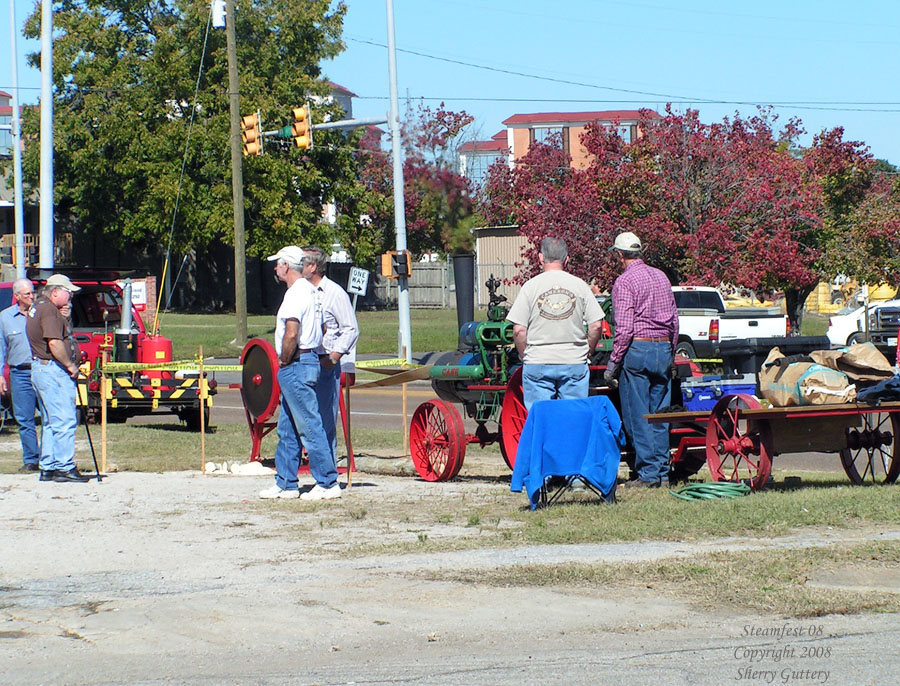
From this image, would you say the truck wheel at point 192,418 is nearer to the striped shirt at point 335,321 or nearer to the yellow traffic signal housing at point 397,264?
the striped shirt at point 335,321

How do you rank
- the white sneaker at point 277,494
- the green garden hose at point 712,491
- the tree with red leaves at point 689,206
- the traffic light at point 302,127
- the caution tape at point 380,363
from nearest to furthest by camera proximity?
the green garden hose at point 712,491, the white sneaker at point 277,494, the caution tape at point 380,363, the traffic light at point 302,127, the tree with red leaves at point 689,206

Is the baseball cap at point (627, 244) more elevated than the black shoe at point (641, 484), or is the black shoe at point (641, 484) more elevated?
the baseball cap at point (627, 244)

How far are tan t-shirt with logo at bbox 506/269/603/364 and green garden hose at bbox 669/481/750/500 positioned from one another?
1.22m

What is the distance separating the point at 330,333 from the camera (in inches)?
424

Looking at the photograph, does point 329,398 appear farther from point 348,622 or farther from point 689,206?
point 689,206

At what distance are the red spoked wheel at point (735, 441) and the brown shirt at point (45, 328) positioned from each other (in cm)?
569

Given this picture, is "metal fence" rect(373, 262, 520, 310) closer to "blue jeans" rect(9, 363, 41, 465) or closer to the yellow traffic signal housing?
the yellow traffic signal housing

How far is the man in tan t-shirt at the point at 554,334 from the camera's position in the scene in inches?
387

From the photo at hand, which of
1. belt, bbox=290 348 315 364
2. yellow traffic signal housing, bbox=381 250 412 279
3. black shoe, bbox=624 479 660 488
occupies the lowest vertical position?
black shoe, bbox=624 479 660 488

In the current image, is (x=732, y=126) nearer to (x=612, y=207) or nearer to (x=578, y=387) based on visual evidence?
(x=612, y=207)

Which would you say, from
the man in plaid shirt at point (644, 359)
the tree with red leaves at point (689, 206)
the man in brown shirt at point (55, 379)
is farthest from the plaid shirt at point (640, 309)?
the tree with red leaves at point (689, 206)

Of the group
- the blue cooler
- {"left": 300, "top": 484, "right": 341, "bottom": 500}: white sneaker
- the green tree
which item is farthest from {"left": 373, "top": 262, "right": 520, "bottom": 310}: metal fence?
{"left": 300, "top": 484, "right": 341, "bottom": 500}: white sneaker

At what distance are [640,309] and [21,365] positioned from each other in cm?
671

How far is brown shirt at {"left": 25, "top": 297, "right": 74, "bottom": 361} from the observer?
462 inches
